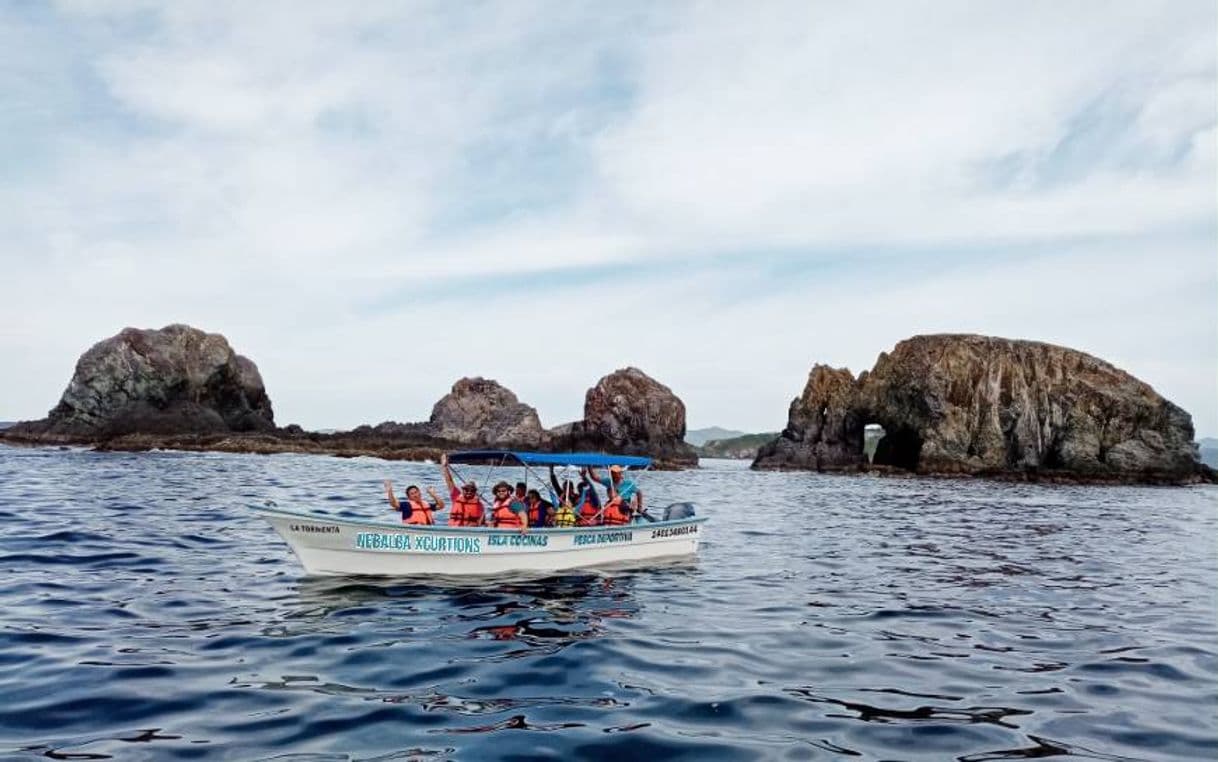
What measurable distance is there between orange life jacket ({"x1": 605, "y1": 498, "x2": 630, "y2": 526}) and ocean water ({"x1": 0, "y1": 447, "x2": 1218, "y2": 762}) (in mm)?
1741

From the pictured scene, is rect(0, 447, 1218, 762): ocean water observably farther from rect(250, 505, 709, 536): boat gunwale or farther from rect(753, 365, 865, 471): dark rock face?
rect(753, 365, 865, 471): dark rock face

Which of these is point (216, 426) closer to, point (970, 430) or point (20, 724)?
point (970, 430)

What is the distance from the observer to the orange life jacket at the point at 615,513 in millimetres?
21109

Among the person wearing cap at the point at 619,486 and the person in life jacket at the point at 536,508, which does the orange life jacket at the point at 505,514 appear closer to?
the person in life jacket at the point at 536,508

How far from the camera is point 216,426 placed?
277ft

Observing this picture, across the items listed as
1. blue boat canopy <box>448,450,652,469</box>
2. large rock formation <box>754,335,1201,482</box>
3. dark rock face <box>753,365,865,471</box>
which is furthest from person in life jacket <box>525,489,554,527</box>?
dark rock face <box>753,365,865,471</box>

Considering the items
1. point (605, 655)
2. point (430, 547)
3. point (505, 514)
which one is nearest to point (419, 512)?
point (430, 547)

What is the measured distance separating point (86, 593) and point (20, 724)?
7311 millimetres

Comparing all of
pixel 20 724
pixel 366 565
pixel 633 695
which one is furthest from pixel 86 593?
pixel 633 695

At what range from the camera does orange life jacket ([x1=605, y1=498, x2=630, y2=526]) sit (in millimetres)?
21109

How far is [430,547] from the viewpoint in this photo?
56.3 ft

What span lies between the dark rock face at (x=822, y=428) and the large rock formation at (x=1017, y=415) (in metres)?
0.58

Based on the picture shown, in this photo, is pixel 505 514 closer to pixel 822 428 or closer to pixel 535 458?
pixel 535 458

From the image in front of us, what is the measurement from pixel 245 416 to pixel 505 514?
272ft
